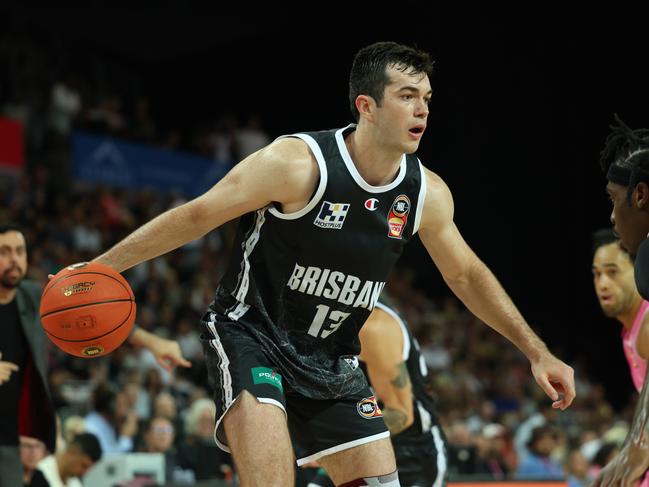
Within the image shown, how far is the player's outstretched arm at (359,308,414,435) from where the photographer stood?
5.24 m

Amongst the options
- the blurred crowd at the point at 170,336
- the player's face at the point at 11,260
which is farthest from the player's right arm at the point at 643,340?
the blurred crowd at the point at 170,336

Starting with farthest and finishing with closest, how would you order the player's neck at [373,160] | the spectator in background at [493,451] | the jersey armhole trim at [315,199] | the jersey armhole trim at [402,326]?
the spectator in background at [493,451], the jersey armhole trim at [402,326], the player's neck at [373,160], the jersey armhole trim at [315,199]

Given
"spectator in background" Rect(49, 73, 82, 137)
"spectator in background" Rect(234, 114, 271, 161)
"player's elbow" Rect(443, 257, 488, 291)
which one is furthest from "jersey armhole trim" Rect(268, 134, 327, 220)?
"spectator in background" Rect(234, 114, 271, 161)

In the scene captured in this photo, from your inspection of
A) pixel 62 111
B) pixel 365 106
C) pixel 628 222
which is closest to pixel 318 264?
pixel 365 106

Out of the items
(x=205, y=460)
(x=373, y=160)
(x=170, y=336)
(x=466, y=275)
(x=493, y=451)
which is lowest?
(x=493, y=451)

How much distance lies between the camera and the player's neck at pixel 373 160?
407cm

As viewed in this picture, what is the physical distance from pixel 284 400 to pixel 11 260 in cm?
242

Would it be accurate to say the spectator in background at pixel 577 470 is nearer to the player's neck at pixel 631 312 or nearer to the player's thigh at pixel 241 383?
the player's neck at pixel 631 312

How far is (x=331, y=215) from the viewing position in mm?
3979

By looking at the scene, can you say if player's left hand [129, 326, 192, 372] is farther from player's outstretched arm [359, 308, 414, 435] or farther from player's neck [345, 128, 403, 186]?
player's neck [345, 128, 403, 186]

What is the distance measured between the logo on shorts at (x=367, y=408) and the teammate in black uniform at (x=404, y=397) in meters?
1.07

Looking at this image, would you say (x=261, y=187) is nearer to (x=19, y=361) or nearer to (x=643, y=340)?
(x=643, y=340)

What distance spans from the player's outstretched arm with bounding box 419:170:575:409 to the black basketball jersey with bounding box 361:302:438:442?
1085 millimetres

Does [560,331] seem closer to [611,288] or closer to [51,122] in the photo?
[51,122]
